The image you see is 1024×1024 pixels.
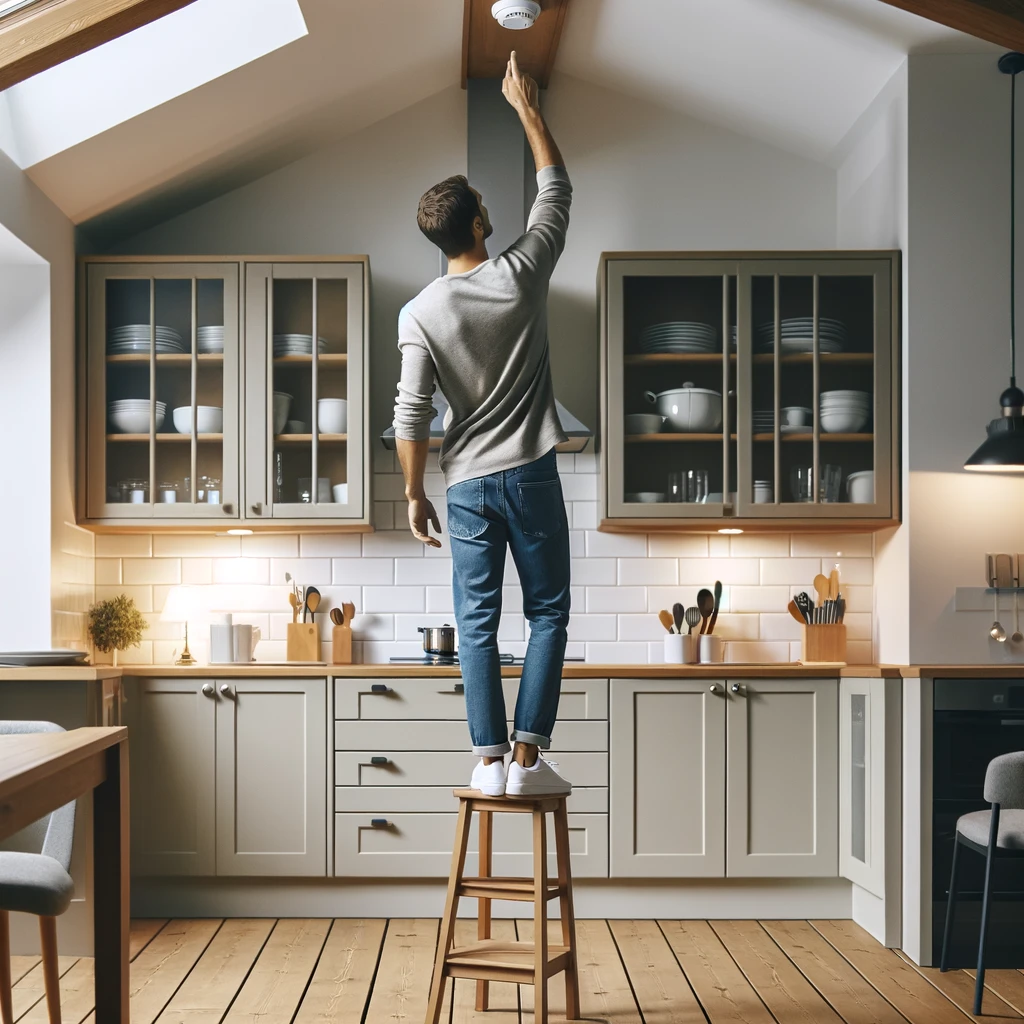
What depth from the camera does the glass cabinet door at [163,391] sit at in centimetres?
440

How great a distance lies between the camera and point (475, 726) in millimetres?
2639

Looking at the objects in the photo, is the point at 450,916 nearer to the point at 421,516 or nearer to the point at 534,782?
the point at 534,782

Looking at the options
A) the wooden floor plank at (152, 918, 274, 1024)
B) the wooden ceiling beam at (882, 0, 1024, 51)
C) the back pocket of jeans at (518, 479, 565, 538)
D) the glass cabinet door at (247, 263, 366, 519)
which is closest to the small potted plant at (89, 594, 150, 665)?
the glass cabinet door at (247, 263, 366, 519)

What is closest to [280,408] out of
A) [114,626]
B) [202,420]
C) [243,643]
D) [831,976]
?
[202,420]

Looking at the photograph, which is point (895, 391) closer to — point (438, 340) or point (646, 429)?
point (646, 429)

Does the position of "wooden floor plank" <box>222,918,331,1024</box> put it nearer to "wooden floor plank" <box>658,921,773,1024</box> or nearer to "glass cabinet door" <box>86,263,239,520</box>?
"wooden floor plank" <box>658,921,773,1024</box>

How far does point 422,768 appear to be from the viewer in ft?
13.7

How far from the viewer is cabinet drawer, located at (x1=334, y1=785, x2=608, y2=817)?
4156mm

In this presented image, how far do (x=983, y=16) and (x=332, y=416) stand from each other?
8.20ft

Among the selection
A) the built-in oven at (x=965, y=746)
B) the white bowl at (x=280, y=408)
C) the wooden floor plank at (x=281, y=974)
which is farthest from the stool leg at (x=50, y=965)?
the built-in oven at (x=965, y=746)

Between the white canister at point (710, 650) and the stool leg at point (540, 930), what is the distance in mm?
1882

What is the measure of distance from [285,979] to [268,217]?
2.93 metres

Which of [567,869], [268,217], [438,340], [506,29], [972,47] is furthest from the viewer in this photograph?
[268,217]

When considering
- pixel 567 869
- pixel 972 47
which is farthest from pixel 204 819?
pixel 972 47
